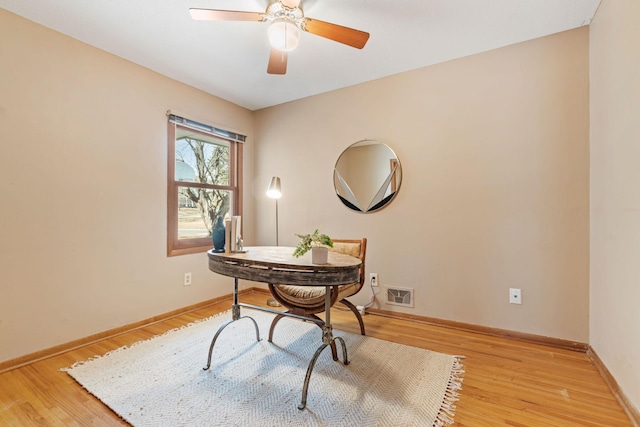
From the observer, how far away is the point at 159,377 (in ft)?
5.81

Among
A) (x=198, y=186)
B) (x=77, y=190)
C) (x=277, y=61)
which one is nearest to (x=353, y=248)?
(x=277, y=61)

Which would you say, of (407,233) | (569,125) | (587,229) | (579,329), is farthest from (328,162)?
(579,329)

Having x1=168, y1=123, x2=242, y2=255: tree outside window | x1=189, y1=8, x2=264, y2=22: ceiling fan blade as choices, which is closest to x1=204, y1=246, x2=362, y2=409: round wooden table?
x1=168, y1=123, x2=242, y2=255: tree outside window

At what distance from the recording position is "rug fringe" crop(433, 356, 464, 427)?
140 centimetres

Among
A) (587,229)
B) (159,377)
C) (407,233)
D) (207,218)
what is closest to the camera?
(159,377)

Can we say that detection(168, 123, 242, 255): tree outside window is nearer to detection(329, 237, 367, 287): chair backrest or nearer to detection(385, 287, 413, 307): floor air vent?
detection(329, 237, 367, 287): chair backrest

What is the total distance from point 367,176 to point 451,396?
6.37 ft

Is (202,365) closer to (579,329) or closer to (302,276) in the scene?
(302,276)

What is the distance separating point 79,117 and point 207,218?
1.46 meters

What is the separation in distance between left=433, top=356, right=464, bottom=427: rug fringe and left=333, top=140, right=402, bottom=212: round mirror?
1.49 metres

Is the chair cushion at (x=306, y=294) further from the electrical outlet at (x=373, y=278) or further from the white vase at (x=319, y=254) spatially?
the electrical outlet at (x=373, y=278)

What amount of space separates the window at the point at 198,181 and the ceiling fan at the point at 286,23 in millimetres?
1520

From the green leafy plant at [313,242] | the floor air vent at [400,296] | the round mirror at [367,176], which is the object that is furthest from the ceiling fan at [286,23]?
the floor air vent at [400,296]

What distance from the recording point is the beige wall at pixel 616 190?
4.71 ft
